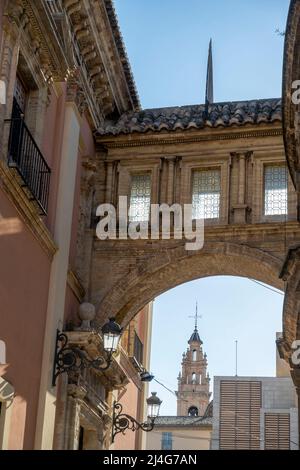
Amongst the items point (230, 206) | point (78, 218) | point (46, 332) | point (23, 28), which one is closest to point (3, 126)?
point (23, 28)

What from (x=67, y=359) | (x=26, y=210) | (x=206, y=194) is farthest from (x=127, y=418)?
(x=26, y=210)

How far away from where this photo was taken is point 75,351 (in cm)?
1383

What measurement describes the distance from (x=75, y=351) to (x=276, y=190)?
4.69 metres

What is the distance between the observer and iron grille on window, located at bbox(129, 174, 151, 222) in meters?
16.6

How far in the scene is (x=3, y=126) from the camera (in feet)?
38.3

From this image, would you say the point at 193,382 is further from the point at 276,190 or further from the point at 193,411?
the point at 276,190

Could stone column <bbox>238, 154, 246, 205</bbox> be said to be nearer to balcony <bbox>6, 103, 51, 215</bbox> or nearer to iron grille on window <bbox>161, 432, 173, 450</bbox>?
balcony <bbox>6, 103, 51, 215</bbox>

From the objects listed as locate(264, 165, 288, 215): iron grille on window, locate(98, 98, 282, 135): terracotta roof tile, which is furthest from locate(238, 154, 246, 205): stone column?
locate(98, 98, 282, 135): terracotta roof tile

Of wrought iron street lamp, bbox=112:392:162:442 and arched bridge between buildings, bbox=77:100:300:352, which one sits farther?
wrought iron street lamp, bbox=112:392:162:442

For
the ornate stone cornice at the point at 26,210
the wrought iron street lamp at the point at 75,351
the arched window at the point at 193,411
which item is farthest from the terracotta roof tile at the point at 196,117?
the arched window at the point at 193,411

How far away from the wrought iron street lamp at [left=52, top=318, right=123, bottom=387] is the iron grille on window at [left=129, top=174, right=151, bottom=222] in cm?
324

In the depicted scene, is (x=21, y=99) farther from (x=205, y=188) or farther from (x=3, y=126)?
(x=205, y=188)

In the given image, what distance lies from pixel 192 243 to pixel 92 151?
8.18 ft

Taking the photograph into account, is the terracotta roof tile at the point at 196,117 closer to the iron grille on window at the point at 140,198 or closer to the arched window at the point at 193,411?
the iron grille on window at the point at 140,198
